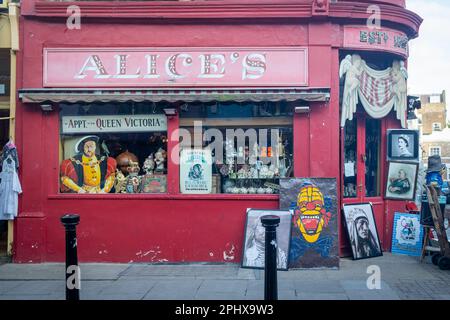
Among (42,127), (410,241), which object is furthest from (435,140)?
(42,127)

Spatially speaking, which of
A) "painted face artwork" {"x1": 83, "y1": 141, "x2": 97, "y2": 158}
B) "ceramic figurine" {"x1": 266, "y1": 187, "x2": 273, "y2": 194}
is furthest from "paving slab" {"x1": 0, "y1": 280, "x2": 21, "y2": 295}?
"ceramic figurine" {"x1": 266, "y1": 187, "x2": 273, "y2": 194}

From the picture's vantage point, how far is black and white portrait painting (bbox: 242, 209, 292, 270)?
7402 mm

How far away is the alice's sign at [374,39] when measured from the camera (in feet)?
26.9

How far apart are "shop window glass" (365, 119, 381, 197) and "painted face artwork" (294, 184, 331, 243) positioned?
1.86 metres

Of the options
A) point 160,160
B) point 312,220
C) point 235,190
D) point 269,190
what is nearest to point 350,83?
point 269,190

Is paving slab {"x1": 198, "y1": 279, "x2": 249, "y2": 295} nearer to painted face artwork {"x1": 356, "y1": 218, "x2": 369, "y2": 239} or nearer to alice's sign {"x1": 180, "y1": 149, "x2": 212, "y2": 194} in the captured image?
alice's sign {"x1": 180, "y1": 149, "x2": 212, "y2": 194}

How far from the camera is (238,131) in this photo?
838 cm

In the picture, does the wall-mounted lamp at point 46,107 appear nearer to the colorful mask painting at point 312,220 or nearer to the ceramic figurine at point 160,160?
the ceramic figurine at point 160,160

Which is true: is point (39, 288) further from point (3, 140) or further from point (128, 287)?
point (3, 140)

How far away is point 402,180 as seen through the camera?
28.9 feet

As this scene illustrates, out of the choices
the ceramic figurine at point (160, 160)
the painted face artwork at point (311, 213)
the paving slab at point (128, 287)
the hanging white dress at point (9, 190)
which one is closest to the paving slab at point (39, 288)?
the paving slab at point (128, 287)

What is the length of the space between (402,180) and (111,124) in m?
5.31
